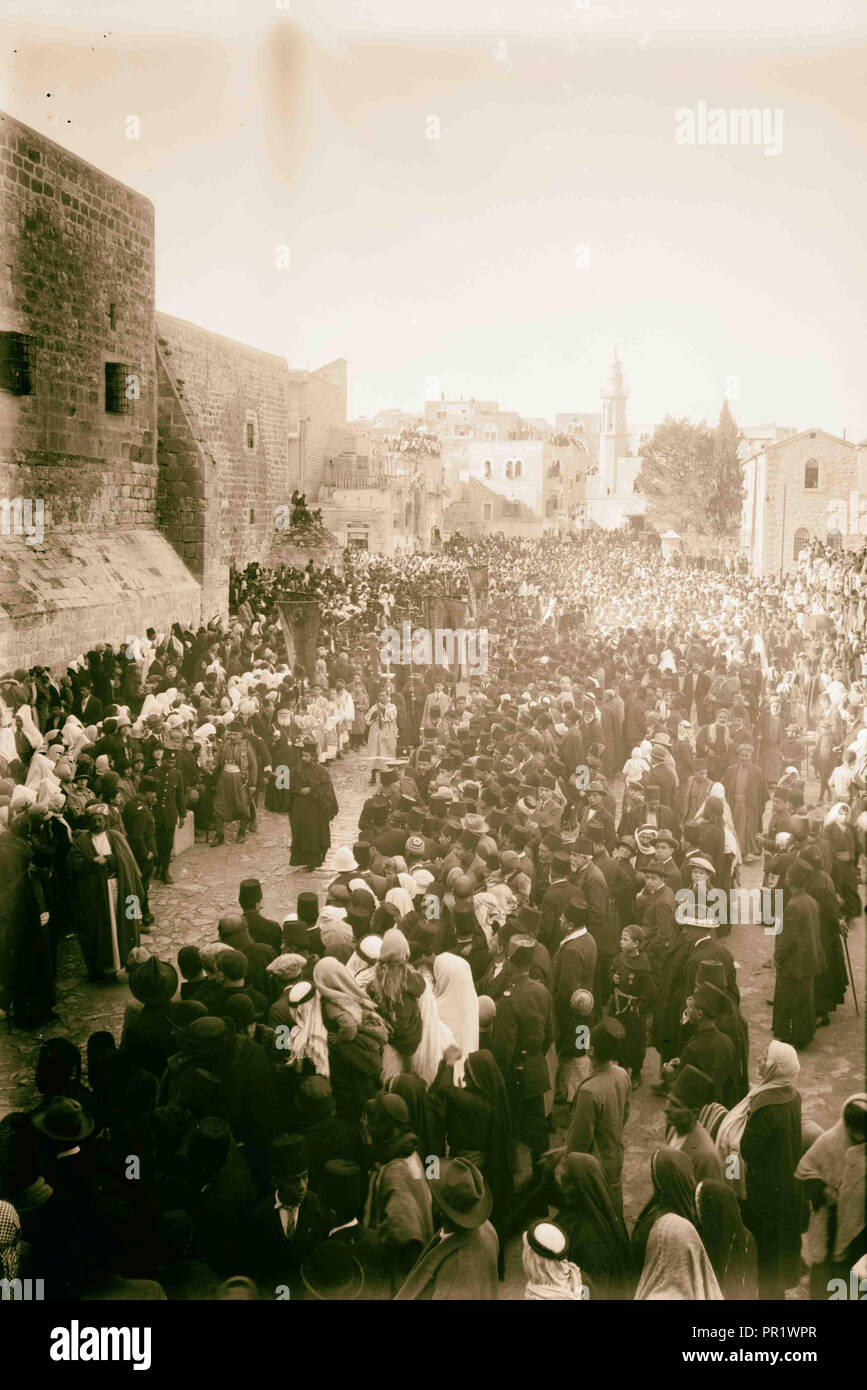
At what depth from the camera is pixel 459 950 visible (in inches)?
246

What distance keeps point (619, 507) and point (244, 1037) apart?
34.3m

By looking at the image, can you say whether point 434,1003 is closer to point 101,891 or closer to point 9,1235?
point 9,1235

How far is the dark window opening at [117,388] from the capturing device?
50.3ft

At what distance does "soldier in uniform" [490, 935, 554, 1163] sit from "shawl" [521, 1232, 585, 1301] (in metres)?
1.32

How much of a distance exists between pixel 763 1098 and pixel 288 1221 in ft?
6.84

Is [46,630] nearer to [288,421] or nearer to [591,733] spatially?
[591,733]

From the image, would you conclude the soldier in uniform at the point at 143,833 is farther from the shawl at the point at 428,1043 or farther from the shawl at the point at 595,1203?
the shawl at the point at 595,1203

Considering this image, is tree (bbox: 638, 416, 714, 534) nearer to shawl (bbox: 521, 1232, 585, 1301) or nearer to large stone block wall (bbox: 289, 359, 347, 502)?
large stone block wall (bbox: 289, 359, 347, 502)

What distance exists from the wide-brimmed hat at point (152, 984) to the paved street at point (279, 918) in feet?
4.80

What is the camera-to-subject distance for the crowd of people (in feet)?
13.8

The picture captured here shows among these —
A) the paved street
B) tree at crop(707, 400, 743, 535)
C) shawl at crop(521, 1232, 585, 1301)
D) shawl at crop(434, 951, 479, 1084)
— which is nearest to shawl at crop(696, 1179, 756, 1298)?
shawl at crop(521, 1232, 585, 1301)

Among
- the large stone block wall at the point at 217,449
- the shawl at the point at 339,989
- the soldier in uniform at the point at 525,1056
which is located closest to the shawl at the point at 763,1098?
the soldier in uniform at the point at 525,1056

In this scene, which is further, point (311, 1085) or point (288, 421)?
point (288, 421)
